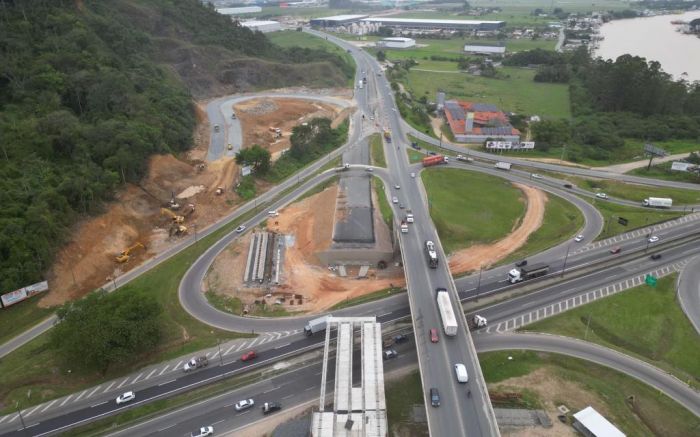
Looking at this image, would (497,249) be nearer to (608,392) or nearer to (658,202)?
(608,392)

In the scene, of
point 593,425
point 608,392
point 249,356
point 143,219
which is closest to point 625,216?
point 608,392

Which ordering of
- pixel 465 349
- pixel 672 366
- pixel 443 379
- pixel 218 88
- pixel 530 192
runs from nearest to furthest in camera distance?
pixel 443 379, pixel 465 349, pixel 672 366, pixel 530 192, pixel 218 88

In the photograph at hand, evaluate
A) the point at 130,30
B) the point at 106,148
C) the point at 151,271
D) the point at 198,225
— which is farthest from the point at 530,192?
the point at 130,30

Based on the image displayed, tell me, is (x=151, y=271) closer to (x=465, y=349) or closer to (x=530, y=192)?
(x=465, y=349)

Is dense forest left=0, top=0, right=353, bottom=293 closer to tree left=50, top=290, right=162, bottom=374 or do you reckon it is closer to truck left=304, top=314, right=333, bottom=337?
tree left=50, top=290, right=162, bottom=374

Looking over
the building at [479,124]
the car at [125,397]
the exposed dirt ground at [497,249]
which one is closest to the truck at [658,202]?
the exposed dirt ground at [497,249]
